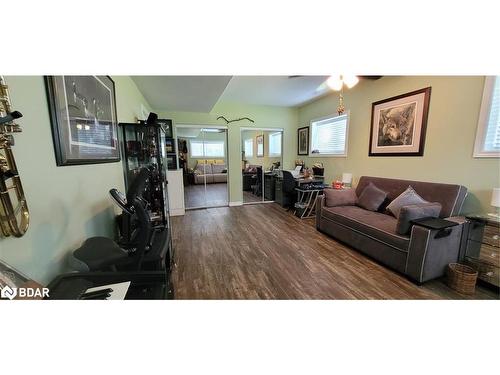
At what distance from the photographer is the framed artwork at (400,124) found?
8.00 feet

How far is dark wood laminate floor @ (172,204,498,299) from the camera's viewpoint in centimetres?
171

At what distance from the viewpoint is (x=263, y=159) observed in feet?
17.8

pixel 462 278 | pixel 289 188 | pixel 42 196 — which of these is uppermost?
pixel 42 196

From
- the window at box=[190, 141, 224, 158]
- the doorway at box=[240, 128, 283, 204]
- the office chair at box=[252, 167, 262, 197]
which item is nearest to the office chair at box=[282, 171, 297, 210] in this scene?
the doorway at box=[240, 128, 283, 204]

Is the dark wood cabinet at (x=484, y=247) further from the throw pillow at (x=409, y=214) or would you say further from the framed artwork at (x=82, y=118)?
the framed artwork at (x=82, y=118)

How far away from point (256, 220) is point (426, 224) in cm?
253

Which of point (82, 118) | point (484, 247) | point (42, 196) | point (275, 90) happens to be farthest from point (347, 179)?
point (42, 196)

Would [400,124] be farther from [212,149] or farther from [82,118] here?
[212,149]

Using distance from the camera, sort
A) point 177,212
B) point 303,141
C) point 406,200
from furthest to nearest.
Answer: point 303,141
point 177,212
point 406,200

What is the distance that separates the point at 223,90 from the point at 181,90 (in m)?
0.65

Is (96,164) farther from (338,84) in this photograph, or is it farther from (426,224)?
(426,224)

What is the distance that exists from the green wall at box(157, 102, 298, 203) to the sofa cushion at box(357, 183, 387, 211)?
252cm

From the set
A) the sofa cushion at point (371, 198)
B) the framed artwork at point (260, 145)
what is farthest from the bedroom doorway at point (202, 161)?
the sofa cushion at point (371, 198)
